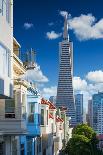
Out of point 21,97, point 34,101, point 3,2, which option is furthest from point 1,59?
point 34,101

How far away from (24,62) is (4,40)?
13.6 metres

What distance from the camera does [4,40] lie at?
22219 millimetres

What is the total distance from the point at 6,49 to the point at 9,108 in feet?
14.4

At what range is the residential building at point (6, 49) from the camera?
21.9 metres

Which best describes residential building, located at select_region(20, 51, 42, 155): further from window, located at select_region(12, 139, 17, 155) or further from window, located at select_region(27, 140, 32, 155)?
window, located at select_region(12, 139, 17, 155)

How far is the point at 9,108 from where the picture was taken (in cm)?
2622

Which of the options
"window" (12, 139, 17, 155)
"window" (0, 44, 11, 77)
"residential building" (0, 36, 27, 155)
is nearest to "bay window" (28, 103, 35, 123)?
"window" (12, 139, 17, 155)

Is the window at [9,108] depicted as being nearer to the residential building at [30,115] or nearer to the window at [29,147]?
the residential building at [30,115]

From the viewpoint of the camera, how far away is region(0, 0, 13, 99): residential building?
71.8ft

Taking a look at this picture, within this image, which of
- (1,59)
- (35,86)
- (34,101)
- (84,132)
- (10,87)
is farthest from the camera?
(84,132)

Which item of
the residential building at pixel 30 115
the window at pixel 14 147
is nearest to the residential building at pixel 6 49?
the window at pixel 14 147

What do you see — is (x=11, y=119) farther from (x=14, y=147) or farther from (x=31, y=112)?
(x=31, y=112)

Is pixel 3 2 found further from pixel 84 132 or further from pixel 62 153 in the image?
pixel 84 132

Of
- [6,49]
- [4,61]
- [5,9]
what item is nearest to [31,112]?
[6,49]
